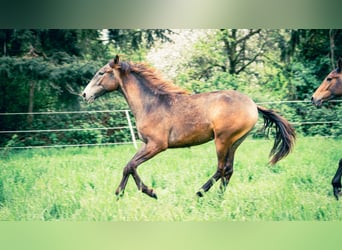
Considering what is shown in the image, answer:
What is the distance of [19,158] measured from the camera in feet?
15.9

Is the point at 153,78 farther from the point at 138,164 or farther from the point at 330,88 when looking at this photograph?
the point at 330,88

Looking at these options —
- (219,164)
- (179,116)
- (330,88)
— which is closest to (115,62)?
(179,116)

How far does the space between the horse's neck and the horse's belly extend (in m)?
0.34

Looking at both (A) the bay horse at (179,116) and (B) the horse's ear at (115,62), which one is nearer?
(A) the bay horse at (179,116)

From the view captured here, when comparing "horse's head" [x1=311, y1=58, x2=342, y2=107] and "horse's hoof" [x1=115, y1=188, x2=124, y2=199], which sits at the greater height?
"horse's head" [x1=311, y1=58, x2=342, y2=107]

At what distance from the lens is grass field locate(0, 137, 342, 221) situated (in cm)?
467

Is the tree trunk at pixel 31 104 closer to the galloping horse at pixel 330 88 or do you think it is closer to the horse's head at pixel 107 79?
the horse's head at pixel 107 79

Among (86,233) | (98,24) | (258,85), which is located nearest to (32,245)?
(86,233)

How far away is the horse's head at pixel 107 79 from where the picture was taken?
4789 mm

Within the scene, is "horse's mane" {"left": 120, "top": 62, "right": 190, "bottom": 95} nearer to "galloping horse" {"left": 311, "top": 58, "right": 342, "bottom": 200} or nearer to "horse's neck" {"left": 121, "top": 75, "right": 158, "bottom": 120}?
"horse's neck" {"left": 121, "top": 75, "right": 158, "bottom": 120}

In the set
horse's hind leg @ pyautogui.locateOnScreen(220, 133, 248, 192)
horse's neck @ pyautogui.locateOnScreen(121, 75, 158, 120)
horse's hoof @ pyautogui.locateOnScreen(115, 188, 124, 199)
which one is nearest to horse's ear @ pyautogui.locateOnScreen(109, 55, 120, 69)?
horse's neck @ pyautogui.locateOnScreen(121, 75, 158, 120)

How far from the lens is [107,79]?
189 inches

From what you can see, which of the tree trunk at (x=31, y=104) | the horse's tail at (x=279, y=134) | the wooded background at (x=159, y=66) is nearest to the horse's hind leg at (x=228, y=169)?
the horse's tail at (x=279, y=134)

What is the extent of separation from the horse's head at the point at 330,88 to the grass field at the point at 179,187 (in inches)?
14.8
